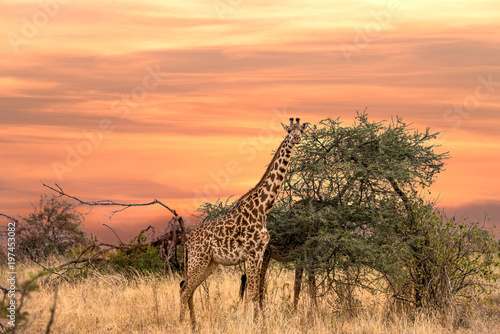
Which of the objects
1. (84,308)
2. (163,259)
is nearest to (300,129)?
(84,308)

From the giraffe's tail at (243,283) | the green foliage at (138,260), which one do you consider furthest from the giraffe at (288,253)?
the green foliage at (138,260)

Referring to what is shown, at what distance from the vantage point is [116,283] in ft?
54.1

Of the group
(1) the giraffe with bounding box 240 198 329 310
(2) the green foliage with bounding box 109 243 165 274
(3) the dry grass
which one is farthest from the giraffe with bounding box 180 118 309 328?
(2) the green foliage with bounding box 109 243 165 274

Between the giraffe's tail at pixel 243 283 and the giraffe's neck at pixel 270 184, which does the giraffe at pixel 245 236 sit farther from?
the giraffe's tail at pixel 243 283

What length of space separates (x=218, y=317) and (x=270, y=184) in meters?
2.73

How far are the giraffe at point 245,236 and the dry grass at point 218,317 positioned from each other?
540 millimetres

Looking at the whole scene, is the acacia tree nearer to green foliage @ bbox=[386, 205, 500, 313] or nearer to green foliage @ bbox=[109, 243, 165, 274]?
green foliage @ bbox=[386, 205, 500, 313]

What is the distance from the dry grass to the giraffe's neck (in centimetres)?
194

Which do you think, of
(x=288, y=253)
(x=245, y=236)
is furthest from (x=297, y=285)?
(x=245, y=236)

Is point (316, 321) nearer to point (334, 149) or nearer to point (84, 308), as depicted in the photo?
point (334, 149)

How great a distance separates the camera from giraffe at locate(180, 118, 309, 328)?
10.9 meters

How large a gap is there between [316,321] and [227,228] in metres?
2.41

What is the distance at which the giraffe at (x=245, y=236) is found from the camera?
10906 millimetres

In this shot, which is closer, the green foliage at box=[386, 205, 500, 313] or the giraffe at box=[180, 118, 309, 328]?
the giraffe at box=[180, 118, 309, 328]
